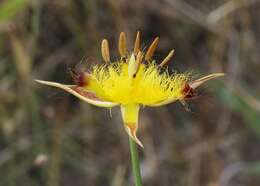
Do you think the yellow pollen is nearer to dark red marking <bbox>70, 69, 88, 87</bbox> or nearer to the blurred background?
dark red marking <bbox>70, 69, 88, 87</bbox>

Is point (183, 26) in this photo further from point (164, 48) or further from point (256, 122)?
point (256, 122)

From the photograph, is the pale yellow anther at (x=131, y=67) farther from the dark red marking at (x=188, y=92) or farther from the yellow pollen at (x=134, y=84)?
the dark red marking at (x=188, y=92)

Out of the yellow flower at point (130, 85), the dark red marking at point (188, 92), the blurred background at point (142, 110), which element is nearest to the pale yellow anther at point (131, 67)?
the yellow flower at point (130, 85)

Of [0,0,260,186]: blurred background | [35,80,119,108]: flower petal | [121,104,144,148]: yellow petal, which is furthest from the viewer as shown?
[0,0,260,186]: blurred background

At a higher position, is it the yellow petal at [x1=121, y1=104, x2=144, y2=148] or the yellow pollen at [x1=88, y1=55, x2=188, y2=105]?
the yellow pollen at [x1=88, y1=55, x2=188, y2=105]

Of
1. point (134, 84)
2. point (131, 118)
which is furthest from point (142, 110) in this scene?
point (131, 118)

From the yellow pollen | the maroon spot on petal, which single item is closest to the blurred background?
the yellow pollen

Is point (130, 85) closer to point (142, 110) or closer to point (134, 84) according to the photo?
point (134, 84)

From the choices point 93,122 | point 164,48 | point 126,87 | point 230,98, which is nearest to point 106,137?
point 93,122
